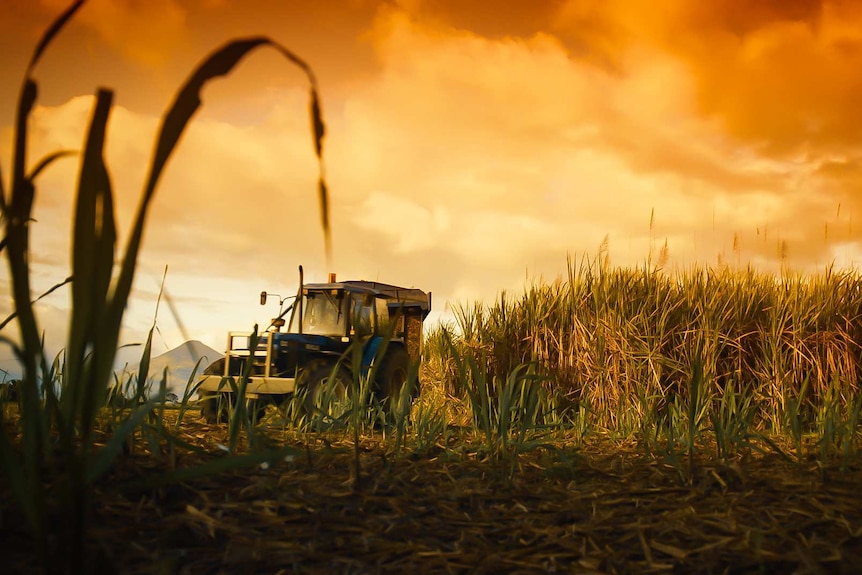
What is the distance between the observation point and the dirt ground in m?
1.47

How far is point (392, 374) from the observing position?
7.42 metres

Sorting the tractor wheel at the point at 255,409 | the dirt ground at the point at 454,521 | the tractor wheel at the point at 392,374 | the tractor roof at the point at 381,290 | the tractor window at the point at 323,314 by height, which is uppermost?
the tractor roof at the point at 381,290

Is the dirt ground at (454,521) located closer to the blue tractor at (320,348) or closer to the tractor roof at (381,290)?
the blue tractor at (320,348)

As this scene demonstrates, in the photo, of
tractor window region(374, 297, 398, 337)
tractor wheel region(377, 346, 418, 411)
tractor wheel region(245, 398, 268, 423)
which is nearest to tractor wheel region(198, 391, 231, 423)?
tractor wheel region(245, 398, 268, 423)

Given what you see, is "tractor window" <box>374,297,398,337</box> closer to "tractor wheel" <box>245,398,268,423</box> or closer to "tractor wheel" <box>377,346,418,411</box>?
"tractor wheel" <box>377,346,418,411</box>

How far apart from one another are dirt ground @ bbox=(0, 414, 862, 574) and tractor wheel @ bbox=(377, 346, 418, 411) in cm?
494

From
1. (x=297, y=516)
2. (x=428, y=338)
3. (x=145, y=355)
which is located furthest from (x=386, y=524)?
(x=428, y=338)

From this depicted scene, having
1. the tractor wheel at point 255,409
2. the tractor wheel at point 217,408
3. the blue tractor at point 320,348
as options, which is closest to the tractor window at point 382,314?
the blue tractor at point 320,348

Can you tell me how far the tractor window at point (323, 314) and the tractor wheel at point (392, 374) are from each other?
596 millimetres

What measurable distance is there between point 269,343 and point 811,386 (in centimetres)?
482

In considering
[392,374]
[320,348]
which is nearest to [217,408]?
[320,348]

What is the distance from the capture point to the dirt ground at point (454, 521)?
4.83ft

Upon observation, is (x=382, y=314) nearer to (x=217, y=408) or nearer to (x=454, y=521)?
(x=217, y=408)

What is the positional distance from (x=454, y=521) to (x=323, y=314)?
5986 millimetres
